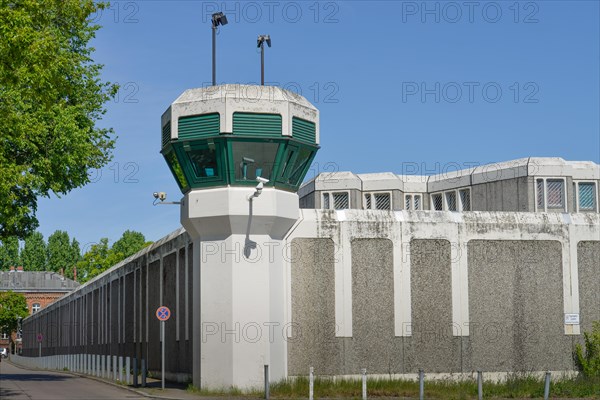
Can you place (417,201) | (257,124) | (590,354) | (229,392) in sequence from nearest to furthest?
(229,392)
(257,124)
(590,354)
(417,201)

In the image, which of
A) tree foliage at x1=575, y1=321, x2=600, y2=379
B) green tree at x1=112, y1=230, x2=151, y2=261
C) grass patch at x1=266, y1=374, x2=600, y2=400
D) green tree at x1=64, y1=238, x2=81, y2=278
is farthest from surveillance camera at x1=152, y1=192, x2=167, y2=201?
green tree at x1=64, y1=238, x2=81, y2=278

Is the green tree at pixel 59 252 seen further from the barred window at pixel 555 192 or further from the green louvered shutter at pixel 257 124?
the green louvered shutter at pixel 257 124

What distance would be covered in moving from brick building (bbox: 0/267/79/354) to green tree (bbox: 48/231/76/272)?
11524mm

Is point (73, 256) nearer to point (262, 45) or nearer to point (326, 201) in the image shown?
point (326, 201)

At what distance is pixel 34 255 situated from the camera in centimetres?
15212

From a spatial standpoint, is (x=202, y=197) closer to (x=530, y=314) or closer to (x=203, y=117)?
(x=203, y=117)

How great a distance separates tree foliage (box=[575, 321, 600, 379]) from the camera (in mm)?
31594

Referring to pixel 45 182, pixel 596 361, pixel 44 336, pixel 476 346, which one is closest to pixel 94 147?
pixel 45 182

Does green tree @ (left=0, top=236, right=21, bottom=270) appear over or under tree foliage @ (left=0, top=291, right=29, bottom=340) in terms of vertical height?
over

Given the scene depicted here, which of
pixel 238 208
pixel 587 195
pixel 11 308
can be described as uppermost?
pixel 587 195

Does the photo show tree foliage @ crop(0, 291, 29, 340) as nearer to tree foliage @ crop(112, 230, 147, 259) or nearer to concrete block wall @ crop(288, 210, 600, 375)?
tree foliage @ crop(112, 230, 147, 259)

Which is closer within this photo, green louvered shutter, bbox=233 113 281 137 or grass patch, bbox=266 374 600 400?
grass patch, bbox=266 374 600 400

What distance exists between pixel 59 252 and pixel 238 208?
432 ft

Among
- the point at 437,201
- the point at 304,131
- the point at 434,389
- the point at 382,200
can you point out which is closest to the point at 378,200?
the point at 382,200
